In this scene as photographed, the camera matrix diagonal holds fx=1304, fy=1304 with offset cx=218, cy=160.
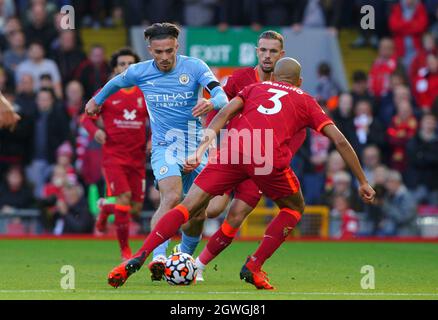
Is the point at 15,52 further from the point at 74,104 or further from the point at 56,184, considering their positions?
the point at 56,184

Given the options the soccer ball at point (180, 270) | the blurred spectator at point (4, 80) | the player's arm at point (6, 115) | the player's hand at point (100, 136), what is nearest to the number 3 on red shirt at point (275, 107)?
the soccer ball at point (180, 270)

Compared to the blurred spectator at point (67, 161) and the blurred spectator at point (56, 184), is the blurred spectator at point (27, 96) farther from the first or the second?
the blurred spectator at point (56, 184)

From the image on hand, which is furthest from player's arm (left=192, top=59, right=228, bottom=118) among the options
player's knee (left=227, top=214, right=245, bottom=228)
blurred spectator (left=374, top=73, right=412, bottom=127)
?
blurred spectator (left=374, top=73, right=412, bottom=127)

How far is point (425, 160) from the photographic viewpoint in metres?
20.1

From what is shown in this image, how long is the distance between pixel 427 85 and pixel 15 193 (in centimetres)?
698

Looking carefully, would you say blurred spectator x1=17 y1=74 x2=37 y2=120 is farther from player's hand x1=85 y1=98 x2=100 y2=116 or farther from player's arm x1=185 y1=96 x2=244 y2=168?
player's arm x1=185 y1=96 x2=244 y2=168

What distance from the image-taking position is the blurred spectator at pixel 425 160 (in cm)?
2008

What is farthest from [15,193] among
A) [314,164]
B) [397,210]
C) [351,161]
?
[351,161]

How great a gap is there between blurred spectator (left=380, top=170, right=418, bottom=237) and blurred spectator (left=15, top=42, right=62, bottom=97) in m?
5.40

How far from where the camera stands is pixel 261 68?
41.5 feet

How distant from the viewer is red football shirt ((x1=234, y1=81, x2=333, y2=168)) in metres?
11.0

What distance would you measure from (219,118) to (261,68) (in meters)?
1.85
